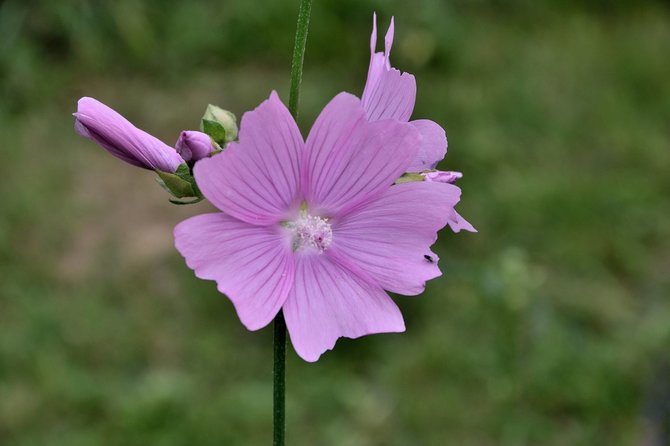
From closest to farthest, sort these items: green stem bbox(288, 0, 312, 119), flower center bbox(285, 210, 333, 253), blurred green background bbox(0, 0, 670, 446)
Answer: green stem bbox(288, 0, 312, 119) < flower center bbox(285, 210, 333, 253) < blurred green background bbox(0, 0, 670, 446)

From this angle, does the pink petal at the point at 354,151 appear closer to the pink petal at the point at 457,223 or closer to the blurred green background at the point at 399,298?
the pink petal at the point at 457,223

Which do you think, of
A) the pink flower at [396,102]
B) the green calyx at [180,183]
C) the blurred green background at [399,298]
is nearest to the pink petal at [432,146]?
the pink flower at [396,102]

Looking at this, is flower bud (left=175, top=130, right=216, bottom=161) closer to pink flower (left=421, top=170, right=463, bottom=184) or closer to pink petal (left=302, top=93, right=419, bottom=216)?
pink petal (left=302, top=93, right=419, bottom=216)

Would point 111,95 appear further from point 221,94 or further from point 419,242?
point 419,242

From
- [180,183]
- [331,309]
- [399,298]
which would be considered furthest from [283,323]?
[399,298]

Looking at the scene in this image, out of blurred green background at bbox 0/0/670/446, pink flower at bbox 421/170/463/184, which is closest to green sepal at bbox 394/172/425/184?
pink flower at bbox 421/170/463/184

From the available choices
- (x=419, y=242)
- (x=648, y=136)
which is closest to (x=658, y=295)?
(x=648, y=136)
